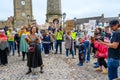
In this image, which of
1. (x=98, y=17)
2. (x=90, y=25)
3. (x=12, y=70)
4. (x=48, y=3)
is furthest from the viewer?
(x=98, y=17)

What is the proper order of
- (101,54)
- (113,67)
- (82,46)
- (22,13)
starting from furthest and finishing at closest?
(22,13) → (82,46) → (101,54) → (113,67)

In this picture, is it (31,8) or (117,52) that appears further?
(31,8)

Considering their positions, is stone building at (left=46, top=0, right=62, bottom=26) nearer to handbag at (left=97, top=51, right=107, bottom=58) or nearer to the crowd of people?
the crowd of people

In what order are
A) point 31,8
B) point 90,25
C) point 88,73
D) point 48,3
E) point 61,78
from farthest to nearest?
point 31,8 → point 48,3 → point 90,25 → point 88,73 → point 61,78

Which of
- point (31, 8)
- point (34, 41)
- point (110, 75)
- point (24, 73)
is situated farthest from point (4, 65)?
point (31, 8)

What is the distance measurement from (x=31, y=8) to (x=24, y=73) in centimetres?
4614

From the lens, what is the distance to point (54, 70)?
1292 cm

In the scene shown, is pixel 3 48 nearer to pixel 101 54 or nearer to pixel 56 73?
pixel 56 73

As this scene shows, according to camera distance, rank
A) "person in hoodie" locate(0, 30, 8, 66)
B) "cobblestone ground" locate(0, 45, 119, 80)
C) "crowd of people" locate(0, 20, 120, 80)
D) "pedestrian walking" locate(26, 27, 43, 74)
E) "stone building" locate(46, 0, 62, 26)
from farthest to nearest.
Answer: "stone building" locate(46, 0, 62, 26) → "person in hoodie" locate(0, 30, 8, 66) → "pedestrian walking" locate(26, 27, 43, 74) → "cobblestone ground" locate(0, 45, 119, 80) → "crowd of people" locate(0, 20, 120, 80)

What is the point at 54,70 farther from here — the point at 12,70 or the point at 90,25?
the point at 90,25

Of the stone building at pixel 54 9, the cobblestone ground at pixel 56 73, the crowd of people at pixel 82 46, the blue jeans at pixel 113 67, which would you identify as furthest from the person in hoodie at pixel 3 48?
the stone building at pixel 54 9

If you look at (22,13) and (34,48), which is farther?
(22,13)

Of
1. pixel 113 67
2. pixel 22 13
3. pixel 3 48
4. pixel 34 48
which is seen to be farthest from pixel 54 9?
pixel 113 67

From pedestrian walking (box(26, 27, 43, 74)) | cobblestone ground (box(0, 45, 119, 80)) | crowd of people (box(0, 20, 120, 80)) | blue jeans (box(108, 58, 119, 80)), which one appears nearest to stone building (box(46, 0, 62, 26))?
crowd of people (box(0, 20, 120, 80))
